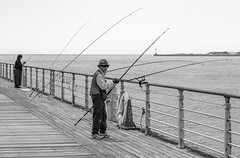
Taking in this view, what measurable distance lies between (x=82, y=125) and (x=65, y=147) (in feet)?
9.26

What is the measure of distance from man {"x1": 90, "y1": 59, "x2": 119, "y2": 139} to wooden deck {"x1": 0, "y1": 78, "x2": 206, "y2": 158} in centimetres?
21

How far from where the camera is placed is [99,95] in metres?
9.12

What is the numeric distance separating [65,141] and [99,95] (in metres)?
1.07

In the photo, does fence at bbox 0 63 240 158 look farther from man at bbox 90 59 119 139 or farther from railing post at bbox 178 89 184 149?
man at bbox 90 59 119 139

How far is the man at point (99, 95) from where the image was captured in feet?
29.3

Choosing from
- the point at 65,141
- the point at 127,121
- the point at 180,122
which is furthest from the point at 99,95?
the point at 180,122

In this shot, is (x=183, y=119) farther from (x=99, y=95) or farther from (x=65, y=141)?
(x=65, y=141)

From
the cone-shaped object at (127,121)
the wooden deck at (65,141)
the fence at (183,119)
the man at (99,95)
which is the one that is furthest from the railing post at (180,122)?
the cone-shaped object at (127,121)

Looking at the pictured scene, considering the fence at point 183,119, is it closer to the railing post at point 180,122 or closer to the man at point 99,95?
the railing post at point 180,122

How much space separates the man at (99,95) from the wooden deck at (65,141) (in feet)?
0.68

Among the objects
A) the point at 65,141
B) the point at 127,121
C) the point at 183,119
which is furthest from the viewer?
the point at 127,121

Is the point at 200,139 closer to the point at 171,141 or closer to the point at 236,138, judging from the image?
the point at 236,138

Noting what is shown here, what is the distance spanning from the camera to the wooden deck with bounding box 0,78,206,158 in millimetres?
7668

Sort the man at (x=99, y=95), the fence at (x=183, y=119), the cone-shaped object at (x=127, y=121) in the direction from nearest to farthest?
the fence at (x=183, y=119) → the man at (x=99, y=95) → the cone-shaped object at (x=127, y=121)
